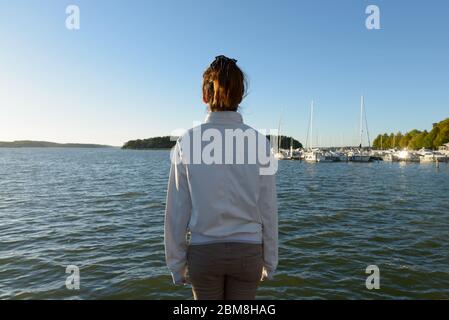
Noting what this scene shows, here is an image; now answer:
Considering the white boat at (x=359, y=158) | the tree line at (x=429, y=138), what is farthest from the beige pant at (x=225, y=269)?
the tree line at (x=429, y=138)

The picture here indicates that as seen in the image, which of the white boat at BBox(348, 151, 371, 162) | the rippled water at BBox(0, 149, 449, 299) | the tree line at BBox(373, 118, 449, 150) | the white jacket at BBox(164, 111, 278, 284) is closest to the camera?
the white jacket at BBox(164, 111, 278, 284)

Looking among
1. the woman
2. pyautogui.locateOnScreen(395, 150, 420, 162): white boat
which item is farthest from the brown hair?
pyautogui.locateOnScreen(395, 150, 420, 162): white boat

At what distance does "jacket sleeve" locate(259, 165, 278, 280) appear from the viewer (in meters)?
3.23

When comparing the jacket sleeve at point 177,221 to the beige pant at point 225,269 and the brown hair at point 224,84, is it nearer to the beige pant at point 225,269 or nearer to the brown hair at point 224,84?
the beige pant at point 225,269

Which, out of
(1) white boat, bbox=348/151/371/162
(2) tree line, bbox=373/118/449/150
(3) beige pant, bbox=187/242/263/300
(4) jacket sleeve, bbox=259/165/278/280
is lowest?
(3) beige pant, bbox=187/242/263/300

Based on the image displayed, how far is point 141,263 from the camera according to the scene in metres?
11.3

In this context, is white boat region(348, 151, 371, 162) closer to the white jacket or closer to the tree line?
the tree line

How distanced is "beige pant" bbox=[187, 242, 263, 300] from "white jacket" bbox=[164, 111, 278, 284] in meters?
0.07

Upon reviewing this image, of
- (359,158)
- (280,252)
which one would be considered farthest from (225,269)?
(359,158)

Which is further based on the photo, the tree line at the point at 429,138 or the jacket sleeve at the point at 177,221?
the tree line at the point at 429,138

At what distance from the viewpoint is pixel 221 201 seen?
3.04 m

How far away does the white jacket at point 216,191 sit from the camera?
304 cm
